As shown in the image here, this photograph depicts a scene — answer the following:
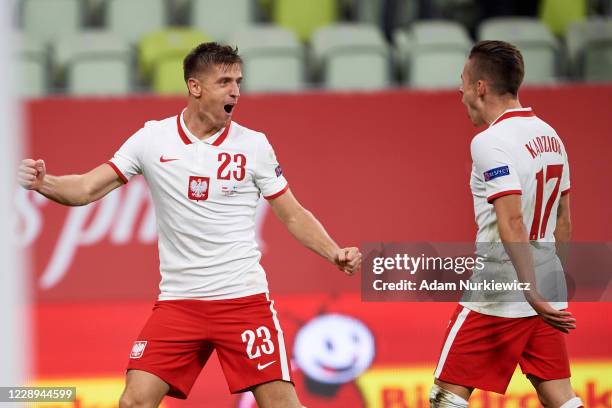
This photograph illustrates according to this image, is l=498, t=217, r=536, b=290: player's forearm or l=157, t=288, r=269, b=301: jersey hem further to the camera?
l=157, t=288, r=269, b=301: jersey hem

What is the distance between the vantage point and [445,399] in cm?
441

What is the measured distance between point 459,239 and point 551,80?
1.74m

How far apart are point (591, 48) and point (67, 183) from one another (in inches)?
186

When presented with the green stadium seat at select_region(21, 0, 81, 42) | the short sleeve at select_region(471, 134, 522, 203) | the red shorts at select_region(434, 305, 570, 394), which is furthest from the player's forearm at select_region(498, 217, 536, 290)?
the green stadium seat at select_region(21, 0, 81, 42)

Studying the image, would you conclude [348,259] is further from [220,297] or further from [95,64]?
[95,64]

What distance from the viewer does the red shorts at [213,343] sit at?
441 centimetres

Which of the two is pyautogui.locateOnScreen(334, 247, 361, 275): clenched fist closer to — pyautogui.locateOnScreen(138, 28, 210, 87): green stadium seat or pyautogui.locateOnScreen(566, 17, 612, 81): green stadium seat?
pyautogui.locateOnScreen(138, 28, 210, 87): green stadium seat

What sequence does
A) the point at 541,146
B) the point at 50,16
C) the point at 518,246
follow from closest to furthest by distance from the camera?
the point at 518,246 → the point at 541,146 → the point at 50,16

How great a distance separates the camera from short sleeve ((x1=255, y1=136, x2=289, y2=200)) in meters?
4.61

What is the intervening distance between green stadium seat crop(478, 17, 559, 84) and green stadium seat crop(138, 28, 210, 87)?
220 centimetres

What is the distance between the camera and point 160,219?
4602 millimetres

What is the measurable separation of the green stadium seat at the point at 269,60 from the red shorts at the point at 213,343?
135 inches

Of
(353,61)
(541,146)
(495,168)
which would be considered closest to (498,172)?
(495,168)

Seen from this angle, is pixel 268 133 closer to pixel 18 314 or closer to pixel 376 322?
pixel 376 322
